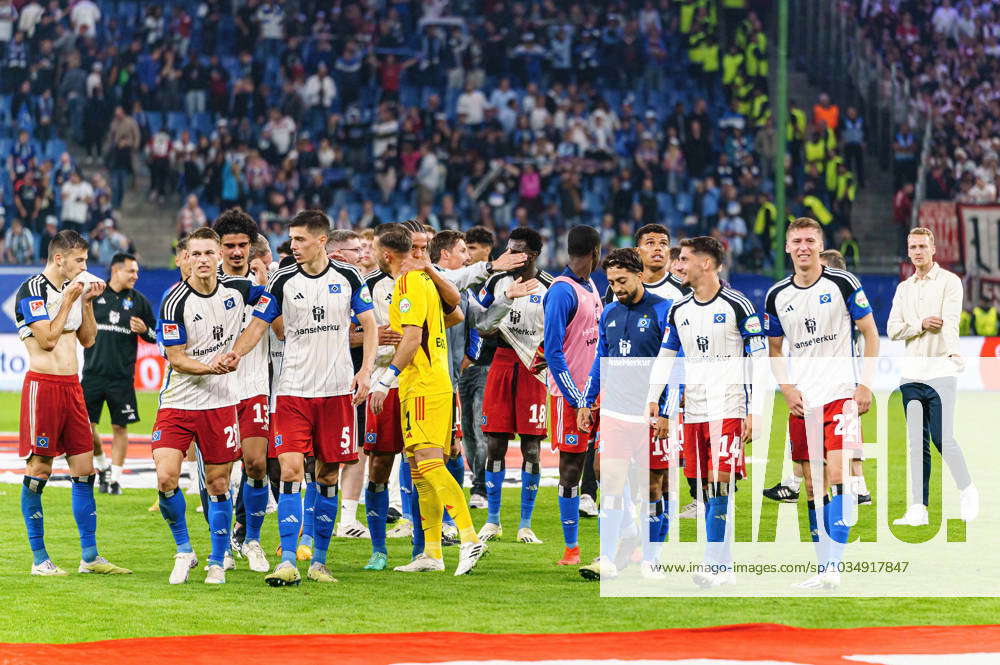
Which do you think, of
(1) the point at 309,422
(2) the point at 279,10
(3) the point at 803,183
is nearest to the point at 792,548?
(1) the point at 309,422

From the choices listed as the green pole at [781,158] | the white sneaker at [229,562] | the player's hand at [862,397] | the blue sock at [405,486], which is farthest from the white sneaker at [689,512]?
the green pole at [781,158]

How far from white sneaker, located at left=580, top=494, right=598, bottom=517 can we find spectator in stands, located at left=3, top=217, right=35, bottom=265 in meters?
17.1

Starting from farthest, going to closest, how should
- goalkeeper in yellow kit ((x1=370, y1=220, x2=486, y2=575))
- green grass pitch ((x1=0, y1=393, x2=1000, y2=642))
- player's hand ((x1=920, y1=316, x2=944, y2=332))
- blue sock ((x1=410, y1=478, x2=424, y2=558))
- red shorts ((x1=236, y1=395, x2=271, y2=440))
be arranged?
player's hand ((x1=920, y1=316, x2=944, y2=332))
blue sock ((x1=410, y1=478, x2=424, y2=558))
red shorts ((x1=236, y1=395, x2=271, y2=440))
goalkeeper in yellow kit ((x1=370, y1=220, x2=486, y2=575))
green grass pitch ((x1=0, y1=393, x2=1000, y2=642))

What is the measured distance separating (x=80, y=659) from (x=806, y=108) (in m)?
27.5

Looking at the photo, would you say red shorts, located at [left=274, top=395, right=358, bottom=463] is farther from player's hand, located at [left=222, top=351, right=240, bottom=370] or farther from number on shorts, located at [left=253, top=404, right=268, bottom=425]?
number on shorts, located at [left=253, top=404, right=268, bottom=425]

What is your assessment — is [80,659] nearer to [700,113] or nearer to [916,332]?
[916,332]

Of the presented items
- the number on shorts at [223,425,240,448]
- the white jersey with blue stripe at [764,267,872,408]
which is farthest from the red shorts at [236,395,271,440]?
the white jersey with blue stripe at [764,267,872,408]

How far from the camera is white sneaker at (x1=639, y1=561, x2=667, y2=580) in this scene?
29.8 feet

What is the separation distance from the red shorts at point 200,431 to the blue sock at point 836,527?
3836 mm

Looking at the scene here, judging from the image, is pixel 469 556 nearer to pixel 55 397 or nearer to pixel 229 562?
pixel 229 562

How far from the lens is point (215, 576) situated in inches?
351

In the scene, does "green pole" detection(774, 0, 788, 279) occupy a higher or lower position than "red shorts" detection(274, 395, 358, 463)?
higher

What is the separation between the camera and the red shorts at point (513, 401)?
10.7 metres

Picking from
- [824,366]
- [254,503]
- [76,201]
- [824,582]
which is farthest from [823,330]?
[76,201]
